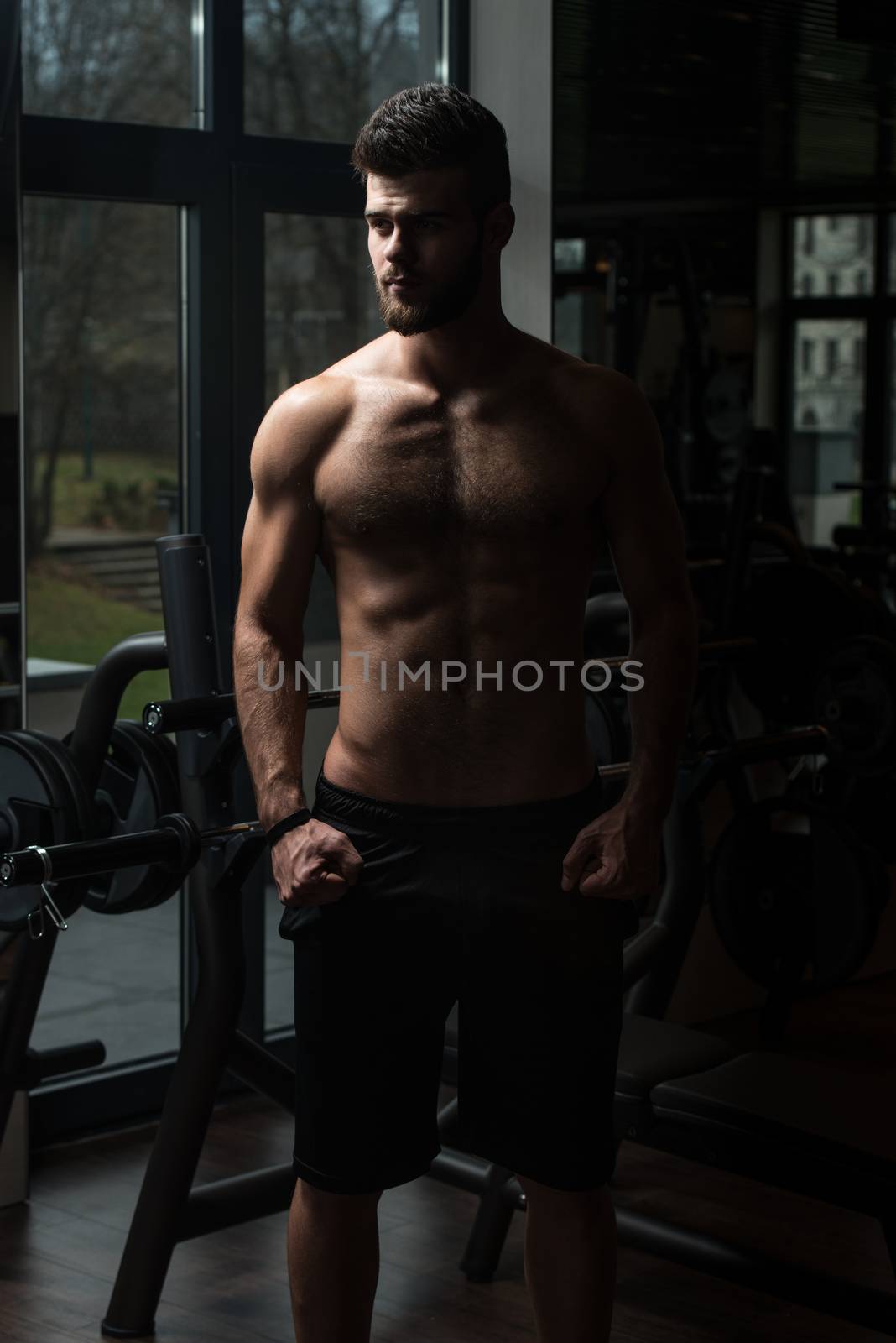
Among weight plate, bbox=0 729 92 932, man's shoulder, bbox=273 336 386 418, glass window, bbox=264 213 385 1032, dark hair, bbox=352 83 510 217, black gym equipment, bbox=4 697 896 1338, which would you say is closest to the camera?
dark hair, bbox=352 83 510 217

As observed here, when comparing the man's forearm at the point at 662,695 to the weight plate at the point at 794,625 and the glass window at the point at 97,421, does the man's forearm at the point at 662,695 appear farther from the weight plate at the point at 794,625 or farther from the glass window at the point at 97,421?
the weight plate at the point at 794,625

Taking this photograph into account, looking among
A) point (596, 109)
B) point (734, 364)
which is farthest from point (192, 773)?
point (734, 364)

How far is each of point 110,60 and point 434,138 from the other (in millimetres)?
1537

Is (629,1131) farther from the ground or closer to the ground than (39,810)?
closer to the ground

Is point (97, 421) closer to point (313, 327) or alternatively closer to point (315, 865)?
point (313, 327)

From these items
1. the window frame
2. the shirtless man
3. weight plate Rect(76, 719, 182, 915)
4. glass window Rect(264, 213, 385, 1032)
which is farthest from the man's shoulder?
the window frame

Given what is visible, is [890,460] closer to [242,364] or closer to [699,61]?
[699,61]

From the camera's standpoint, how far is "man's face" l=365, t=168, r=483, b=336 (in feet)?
6.12

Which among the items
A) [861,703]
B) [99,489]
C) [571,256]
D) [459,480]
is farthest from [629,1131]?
[571,256]

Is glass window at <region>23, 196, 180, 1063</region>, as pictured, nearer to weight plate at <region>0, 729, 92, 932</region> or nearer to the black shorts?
weight plate at <region>0, 729, 92, 932</region>

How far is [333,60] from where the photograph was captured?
11.7 ft

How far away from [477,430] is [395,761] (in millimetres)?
369

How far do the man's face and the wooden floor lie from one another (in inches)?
57.4

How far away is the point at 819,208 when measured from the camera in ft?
28.2
